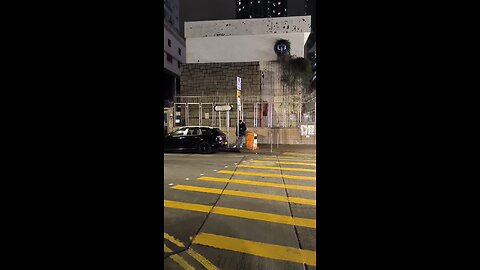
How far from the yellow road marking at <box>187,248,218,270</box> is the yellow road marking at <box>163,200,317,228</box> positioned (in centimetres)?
160

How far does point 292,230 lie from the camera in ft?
15.3

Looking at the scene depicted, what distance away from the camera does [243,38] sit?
89.9 ft

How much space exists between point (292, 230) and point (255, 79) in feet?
64.8

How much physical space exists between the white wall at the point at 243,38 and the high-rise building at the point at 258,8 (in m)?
107

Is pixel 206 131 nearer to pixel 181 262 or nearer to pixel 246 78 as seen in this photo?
pixel 246 78

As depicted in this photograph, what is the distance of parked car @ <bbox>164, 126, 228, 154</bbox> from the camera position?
1504 centimetres

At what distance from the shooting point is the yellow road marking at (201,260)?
135 inches

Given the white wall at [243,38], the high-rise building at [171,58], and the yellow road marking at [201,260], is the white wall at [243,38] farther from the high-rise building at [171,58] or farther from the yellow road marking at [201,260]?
the yellow road marking at [201,260]

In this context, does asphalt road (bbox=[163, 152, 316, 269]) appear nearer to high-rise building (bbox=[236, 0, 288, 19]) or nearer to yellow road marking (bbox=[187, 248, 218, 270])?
yellow road marking (bbox=[187, 248, 218, 270])

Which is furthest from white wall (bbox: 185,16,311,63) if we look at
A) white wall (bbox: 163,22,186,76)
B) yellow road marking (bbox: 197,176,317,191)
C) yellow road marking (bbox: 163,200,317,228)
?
yellow road marking (bbox: 163,200,317,228)

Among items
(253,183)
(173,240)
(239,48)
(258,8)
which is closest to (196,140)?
(253,183)
